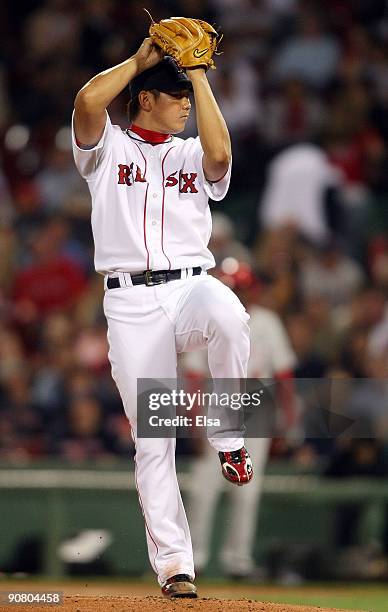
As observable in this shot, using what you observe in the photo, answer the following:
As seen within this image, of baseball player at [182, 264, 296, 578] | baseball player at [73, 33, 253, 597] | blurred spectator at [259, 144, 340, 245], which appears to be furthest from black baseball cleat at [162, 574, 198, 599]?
blurred spectator at [259, 144, 340, 245]

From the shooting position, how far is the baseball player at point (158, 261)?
14.5 ft

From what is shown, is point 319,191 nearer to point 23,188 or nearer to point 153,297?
point 23,188

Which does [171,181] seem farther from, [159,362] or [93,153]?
[159,362]

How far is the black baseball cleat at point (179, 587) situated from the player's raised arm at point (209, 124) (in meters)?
1.48

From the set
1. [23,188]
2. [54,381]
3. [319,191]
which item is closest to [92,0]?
[23,188]

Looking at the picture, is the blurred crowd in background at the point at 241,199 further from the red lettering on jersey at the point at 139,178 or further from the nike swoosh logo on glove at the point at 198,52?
the nike swoosh logo on glove at the point at 198,52

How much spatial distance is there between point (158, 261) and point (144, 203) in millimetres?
222

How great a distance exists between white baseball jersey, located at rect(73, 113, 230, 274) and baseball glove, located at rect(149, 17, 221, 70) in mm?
340

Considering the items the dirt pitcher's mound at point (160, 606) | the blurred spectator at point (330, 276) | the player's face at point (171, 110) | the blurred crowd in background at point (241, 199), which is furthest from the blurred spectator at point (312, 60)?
the dirt pitcher's mound at point (160, 606)

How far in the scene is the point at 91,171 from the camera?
454cm

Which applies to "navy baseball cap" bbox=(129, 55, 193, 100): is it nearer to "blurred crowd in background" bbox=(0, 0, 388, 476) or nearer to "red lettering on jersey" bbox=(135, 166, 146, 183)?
"red lettering on jersey" bbox=(135, 166, 146, 183)

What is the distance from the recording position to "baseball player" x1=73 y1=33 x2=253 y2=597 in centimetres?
442

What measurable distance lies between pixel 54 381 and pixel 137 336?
13.8 feet

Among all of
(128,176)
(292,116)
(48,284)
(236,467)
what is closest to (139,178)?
(128,176)
